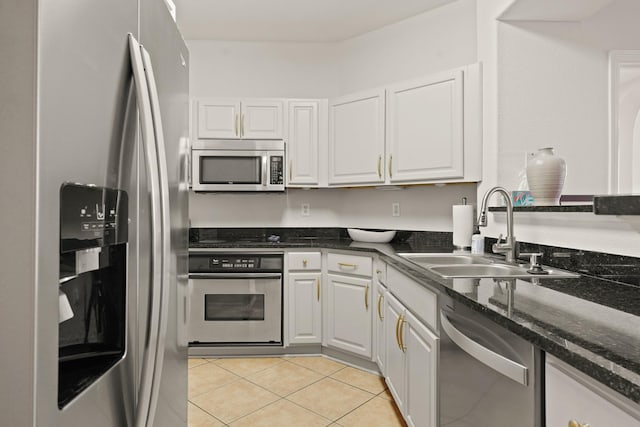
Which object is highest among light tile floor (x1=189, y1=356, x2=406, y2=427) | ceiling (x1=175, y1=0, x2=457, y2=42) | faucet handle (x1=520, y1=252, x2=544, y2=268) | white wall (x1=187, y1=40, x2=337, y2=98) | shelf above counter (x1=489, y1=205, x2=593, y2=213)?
ceiling (x1=175, y1=0, x2=457, y2=42)

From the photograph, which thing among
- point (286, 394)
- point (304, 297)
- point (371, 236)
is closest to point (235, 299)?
point (304, 297)

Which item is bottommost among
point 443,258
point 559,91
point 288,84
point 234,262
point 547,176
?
point 234,262

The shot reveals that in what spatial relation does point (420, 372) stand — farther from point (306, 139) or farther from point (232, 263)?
point (306, 139)

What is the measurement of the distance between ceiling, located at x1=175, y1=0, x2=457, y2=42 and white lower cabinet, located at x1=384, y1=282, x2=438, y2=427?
7.14ft

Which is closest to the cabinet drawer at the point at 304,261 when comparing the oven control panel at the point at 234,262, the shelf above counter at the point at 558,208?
the oven control panel at the point at 234,262

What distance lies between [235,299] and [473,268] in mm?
1757

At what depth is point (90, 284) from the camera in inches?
29.3

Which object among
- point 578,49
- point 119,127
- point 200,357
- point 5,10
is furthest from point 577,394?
point 200,357

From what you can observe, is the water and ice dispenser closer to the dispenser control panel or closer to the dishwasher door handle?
the dispenser control panel

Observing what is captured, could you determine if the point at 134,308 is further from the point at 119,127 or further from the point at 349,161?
the point at 349,161

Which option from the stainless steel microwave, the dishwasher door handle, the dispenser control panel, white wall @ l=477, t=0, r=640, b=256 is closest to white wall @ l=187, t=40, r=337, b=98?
the stainless steel microwave

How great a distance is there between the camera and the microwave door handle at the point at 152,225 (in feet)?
2.65

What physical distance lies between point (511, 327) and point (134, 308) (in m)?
0.86

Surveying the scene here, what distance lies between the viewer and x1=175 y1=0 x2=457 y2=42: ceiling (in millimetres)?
2967
